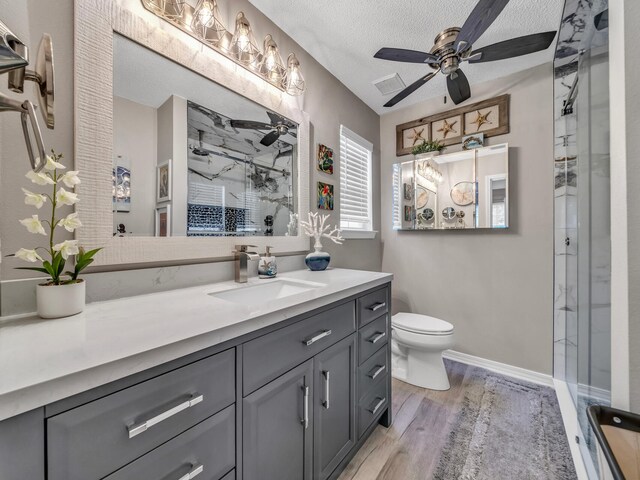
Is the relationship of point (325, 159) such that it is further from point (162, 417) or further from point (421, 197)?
point (162, 417)

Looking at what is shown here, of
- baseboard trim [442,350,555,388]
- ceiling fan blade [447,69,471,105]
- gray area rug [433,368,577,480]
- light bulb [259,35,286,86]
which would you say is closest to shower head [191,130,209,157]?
light bulb [259,35,286,86]

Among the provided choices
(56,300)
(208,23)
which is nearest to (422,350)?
(56,300)

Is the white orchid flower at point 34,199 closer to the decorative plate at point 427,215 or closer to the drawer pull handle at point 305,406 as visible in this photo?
the drawer pull handle at point 305,406

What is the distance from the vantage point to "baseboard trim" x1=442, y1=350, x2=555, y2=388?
214cm

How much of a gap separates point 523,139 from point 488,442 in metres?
2.27

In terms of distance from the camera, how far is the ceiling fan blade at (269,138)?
1675 mm

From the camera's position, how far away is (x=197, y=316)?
2.65 ft

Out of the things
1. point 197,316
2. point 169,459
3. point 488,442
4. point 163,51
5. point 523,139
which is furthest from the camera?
point 523,139

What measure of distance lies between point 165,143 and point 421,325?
2.09 metres

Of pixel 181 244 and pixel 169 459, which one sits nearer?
pixel 169 459

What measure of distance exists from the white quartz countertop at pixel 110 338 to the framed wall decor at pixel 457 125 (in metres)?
2.30

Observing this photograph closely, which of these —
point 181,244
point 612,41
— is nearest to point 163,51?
point 181,244

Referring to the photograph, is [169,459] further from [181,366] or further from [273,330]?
[273,330]

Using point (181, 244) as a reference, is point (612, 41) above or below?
above
